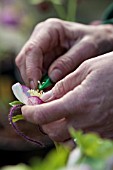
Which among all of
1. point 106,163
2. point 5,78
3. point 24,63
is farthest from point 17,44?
point 106,163

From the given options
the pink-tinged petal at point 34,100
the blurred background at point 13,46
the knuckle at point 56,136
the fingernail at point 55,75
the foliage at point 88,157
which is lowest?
the blurred background at point 13,46

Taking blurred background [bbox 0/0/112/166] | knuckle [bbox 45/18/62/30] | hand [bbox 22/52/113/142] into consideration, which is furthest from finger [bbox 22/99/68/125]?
blurred background [bbox 0/0/112/166]

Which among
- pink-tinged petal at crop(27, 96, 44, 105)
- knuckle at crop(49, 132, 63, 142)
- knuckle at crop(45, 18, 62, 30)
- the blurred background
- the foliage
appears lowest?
the blurred background

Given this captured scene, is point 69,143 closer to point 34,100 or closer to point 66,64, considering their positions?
point 34,100

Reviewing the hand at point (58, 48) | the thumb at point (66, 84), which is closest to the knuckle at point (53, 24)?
the hand at point (58, 48)

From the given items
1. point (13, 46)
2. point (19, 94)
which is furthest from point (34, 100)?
point (13, 46)

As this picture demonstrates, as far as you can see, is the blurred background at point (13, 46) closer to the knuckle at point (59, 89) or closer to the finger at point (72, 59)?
the finger at point (72, 59)

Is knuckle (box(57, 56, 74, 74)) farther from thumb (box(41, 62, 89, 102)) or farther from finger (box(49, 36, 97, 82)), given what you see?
thumb (box(41, 62, 89, 102))
